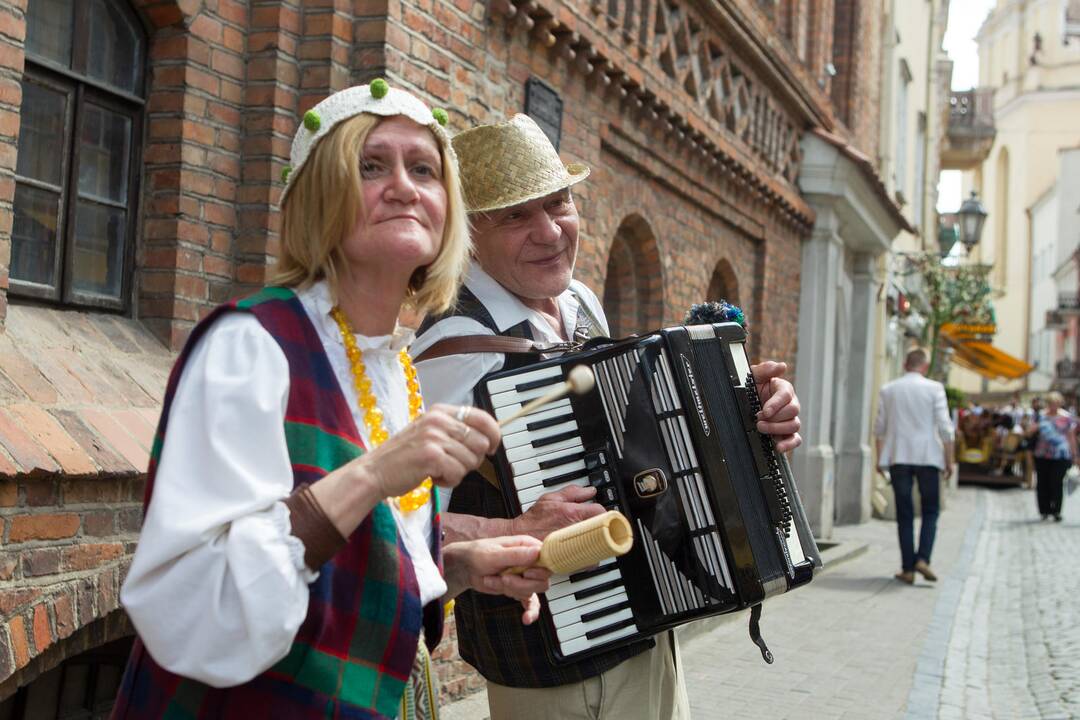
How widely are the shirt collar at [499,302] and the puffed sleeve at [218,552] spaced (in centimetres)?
132

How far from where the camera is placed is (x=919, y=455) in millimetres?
10828

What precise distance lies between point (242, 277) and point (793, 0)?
31.6 feet

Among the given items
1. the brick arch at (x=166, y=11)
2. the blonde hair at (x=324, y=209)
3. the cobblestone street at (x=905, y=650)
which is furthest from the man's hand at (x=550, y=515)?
the cobblestone street at (x=905, y=650)

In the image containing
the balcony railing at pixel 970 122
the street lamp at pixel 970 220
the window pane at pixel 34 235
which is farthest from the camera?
the balcony railing at pixel 970 122

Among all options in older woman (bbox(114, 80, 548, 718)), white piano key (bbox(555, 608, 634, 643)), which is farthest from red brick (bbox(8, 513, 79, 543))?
older woman (bbox(114, 80, 548, 718))

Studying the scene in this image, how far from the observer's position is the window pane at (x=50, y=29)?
412 cm

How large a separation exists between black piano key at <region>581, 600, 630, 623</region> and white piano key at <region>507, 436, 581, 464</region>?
364 mm

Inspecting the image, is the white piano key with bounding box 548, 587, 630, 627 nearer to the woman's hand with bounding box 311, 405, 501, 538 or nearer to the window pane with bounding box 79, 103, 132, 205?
the woman's hand with bounding box 311, 405, 501, 538

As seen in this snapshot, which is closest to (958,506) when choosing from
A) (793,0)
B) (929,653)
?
(793,0)

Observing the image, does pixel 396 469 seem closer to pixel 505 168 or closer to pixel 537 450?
pixel 537 450

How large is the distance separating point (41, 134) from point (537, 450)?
234cm

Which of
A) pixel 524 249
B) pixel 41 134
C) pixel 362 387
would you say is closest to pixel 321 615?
pixel 362 387

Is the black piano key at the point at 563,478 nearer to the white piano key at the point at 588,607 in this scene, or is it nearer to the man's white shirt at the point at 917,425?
the white piano key at the point at 588,607

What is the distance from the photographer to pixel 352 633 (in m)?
1.84
